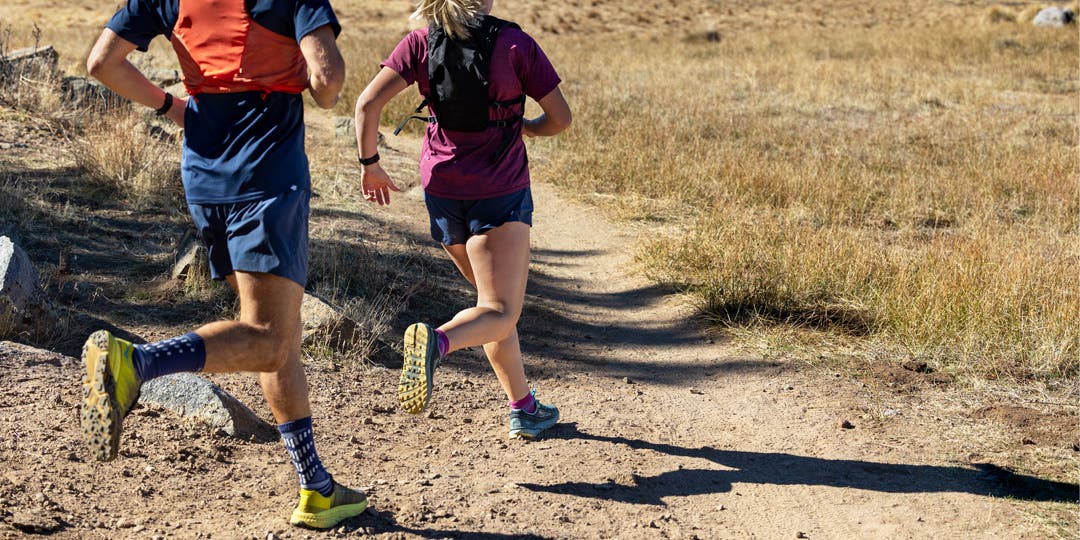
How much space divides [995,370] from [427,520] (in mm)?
2914

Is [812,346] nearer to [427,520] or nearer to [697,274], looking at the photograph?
[697,274]

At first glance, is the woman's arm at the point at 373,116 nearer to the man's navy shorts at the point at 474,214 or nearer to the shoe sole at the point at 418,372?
the man's navy shorts at the point at 474,214

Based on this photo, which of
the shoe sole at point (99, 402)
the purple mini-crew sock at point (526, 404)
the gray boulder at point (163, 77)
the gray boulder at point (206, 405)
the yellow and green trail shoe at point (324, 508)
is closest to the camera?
the shoe sole at point (99, 402)

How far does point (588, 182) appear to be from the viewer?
9234mm

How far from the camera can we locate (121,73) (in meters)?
3.05

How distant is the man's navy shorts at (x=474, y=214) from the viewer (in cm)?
356

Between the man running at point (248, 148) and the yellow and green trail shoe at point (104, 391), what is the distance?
8cm

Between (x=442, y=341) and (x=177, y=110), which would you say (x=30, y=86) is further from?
(x=442, y=341)

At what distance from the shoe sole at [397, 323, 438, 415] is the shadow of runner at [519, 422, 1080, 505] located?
2.09ft

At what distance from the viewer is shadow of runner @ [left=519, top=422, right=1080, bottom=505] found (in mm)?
3727

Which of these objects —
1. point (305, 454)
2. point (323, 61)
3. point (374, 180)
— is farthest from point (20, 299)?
point (323, 61)

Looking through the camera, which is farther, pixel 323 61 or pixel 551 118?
pixel 551 118

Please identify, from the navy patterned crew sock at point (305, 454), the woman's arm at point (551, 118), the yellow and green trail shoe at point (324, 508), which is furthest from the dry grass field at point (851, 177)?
the navy patterned crew sock at point (305, 454)

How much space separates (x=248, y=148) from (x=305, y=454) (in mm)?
914
